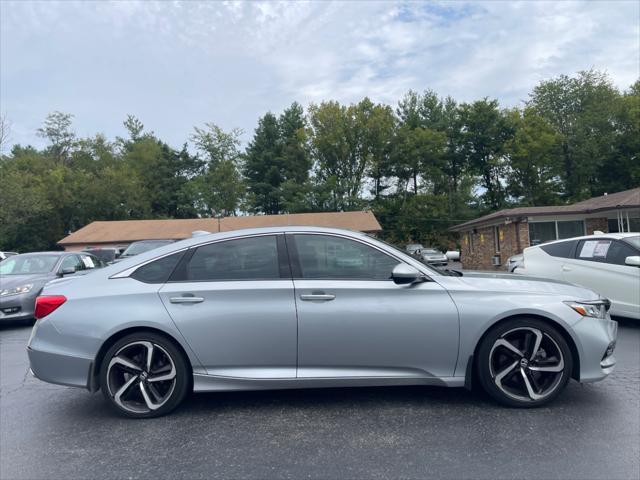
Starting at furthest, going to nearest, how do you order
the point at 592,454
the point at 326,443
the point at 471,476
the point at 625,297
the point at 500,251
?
1. the point at 500,251
2. the point at 625,297
3. the point at 326,443
4. the point at 592,454
5. the point at 471,476

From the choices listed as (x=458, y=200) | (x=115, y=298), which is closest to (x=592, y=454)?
(x=115, y=298)

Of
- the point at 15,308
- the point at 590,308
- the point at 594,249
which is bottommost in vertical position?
the point at 15,308

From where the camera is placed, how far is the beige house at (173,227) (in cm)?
3469

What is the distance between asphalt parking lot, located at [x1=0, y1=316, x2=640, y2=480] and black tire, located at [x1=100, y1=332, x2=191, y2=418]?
13cm

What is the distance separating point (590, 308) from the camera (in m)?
3.90

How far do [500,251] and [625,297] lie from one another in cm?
2032

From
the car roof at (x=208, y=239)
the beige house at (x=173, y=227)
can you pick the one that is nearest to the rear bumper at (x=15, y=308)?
the car roof at (x=208, y=239)

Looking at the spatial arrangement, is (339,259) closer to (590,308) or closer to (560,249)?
(590,308)

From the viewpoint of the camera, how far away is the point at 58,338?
3.76 metres

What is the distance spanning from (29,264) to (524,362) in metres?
9.87

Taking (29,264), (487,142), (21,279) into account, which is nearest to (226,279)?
(21,279)

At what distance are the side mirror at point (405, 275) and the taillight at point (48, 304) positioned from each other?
272 cm

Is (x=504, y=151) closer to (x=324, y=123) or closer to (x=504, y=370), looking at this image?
(x=324, y=123)

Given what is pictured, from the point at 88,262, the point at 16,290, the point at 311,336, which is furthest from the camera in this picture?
the point at 88,262
